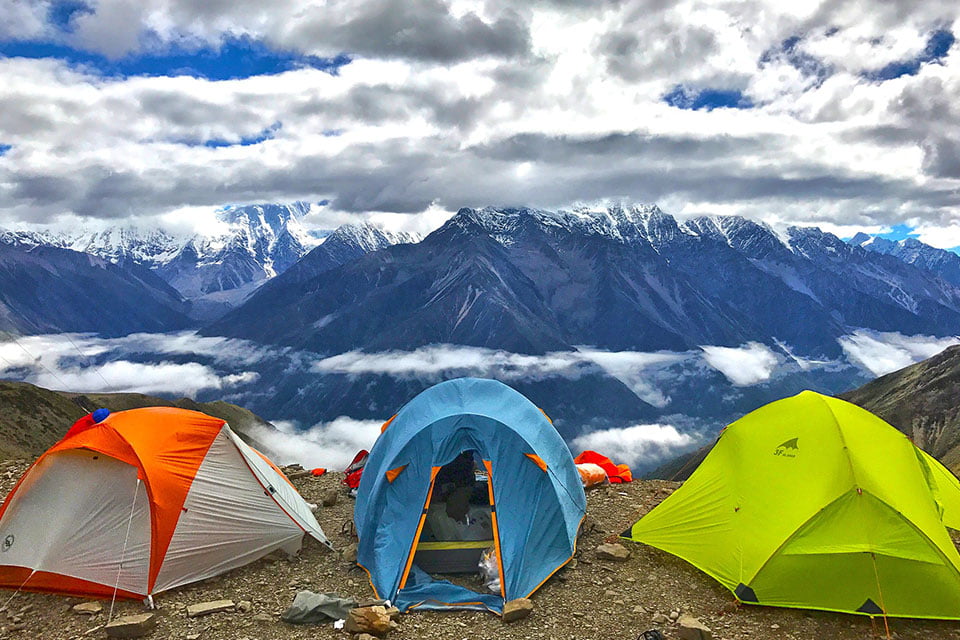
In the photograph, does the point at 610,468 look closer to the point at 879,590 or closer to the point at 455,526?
the point at 455,526

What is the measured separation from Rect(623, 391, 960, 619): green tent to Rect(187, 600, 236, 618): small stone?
9.76 meters

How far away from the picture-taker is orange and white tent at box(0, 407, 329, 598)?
43.7ft

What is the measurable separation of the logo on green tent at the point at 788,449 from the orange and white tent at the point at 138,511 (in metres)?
11.7

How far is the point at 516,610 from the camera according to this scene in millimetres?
12156

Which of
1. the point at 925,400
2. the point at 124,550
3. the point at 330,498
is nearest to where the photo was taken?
the point at 124,550

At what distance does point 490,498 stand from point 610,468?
31.7 ft

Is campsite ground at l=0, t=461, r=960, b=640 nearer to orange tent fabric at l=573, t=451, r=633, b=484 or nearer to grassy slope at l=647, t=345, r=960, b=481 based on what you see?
orange tent fabric at l=573, t=451, r=633, b=484

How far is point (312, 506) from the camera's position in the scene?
63.2ft

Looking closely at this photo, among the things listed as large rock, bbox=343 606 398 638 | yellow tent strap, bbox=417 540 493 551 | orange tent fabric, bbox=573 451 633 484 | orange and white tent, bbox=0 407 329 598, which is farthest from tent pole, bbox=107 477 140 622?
orange tent fabric, bbox=573 451 633 484

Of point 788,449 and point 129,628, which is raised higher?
point 788,449

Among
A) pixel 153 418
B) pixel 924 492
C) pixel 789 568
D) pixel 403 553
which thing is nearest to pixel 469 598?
pixel 403 553

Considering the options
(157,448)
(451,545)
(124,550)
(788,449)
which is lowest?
(451,545)

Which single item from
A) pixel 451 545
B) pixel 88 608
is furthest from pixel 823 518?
pixel 88 608

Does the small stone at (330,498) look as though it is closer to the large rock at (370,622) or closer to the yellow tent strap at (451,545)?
the yellow tent strap at (451,545)
